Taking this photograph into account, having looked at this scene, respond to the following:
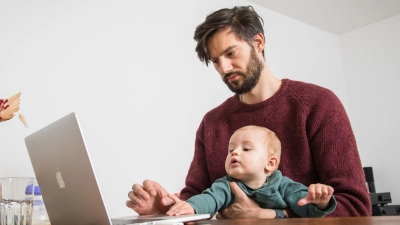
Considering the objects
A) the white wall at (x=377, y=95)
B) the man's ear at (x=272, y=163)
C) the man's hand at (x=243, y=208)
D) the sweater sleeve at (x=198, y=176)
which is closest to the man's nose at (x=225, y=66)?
the sweater sleeve at (x=198, y=176)

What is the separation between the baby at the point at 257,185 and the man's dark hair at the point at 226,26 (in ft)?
1.38

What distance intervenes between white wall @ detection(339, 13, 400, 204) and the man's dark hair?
8.69 feet

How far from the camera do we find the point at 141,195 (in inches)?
46.0

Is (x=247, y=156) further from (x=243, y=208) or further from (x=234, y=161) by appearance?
(x=243, y=208)

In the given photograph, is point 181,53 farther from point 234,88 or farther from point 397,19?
point 397,19

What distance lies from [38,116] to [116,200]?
2.02 feet

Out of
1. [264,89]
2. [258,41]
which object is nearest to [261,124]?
[264,89]

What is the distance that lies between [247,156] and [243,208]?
17 cm

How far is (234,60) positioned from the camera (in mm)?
1544

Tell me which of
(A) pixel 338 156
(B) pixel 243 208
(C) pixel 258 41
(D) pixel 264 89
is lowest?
(B) pixel 243 208

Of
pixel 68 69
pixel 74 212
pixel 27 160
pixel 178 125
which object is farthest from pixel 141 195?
pixel 178 125

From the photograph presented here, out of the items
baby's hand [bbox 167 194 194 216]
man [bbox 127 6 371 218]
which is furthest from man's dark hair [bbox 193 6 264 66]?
baby's hand [bbox 167 194 194 216]

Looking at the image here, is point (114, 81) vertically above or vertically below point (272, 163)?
above

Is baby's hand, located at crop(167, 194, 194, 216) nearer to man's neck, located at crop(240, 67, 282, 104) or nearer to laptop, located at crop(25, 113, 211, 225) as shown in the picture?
laptop, located at crop(25, 113, 211, 225)
